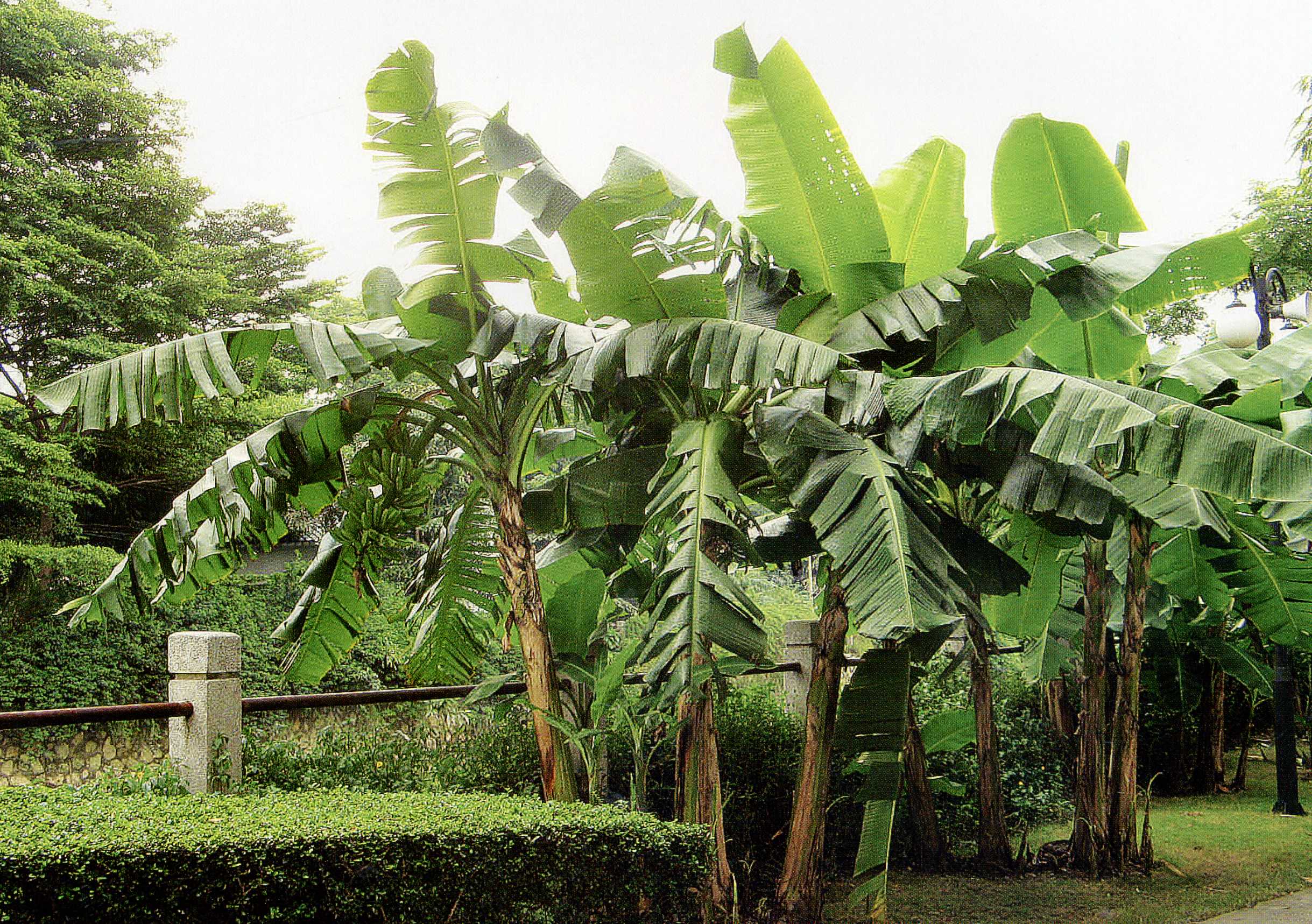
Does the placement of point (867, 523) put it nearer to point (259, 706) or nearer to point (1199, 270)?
point (1199, 270)

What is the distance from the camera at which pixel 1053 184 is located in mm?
5391

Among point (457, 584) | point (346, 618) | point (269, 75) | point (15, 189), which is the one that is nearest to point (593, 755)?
point (457, 584)

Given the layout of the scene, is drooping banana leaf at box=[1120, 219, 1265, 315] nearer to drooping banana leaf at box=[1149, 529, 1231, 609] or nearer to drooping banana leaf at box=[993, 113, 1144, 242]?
drooping banana leaf at box=[993, 113, 1144, 242]

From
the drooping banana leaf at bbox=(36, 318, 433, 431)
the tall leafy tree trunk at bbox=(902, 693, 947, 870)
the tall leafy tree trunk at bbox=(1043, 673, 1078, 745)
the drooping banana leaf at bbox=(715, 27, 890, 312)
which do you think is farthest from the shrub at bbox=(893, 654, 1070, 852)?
the drooping banana leaf at bbox=(36, 318, 433, 431)

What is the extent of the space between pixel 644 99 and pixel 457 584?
12822mm

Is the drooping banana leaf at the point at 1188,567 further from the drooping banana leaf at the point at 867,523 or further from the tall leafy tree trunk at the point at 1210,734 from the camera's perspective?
the tall leafy tree trunk at the point at 1210,734

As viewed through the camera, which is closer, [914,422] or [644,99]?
[914,422]

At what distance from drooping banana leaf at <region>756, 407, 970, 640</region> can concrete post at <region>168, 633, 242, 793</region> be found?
2588 millimetres

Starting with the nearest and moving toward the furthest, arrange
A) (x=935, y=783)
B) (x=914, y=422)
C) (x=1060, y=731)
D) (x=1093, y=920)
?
(x=914, y=422)
(x=1093, y=920)
(x=935, y=783)
(x=1060, y=731)

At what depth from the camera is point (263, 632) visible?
42.7 ft

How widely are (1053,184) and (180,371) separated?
176 inches

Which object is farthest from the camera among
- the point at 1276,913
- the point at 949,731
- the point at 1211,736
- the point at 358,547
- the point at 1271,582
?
the point at 1211,736

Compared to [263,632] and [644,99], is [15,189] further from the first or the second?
[644,99]

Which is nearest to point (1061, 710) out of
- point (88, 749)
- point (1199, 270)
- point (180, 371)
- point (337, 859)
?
point (1199, 270)
